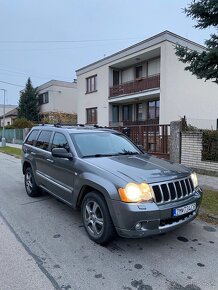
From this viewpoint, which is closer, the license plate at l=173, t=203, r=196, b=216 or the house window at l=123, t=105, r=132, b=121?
the license plate at l=173, t=203, r=196, b=216

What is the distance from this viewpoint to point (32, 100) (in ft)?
123

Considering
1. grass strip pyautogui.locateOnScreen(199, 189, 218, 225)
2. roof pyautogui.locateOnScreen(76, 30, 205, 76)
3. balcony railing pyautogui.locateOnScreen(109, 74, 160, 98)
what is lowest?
grass strip pyautogui.locateOnScreen(199, 189, 218, 225)

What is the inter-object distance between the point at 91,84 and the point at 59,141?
19.0m

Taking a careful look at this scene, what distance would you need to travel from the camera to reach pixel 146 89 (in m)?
17.8

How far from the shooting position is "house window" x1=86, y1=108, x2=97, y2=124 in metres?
23.0

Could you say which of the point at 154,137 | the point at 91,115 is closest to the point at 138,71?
the point at 91,115

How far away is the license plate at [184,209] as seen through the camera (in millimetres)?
3463

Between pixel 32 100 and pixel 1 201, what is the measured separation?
33530 mm

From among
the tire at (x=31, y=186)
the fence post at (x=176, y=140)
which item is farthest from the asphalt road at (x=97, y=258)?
the fence post at (x=176, y=140)

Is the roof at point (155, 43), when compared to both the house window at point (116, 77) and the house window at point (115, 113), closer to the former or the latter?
the house window at point (116, 77)

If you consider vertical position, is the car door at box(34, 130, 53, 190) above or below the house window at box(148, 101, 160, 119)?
below

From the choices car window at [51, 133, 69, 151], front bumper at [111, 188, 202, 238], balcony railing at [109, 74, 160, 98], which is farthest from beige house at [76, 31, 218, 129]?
front bumper at [111, 188, 202, 238]

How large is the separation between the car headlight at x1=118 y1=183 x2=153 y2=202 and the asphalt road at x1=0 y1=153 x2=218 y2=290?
799 millimetres

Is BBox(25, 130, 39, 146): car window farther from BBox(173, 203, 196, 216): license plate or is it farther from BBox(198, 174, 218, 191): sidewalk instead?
BBox(198, 174, 218, 191): sidewalk
